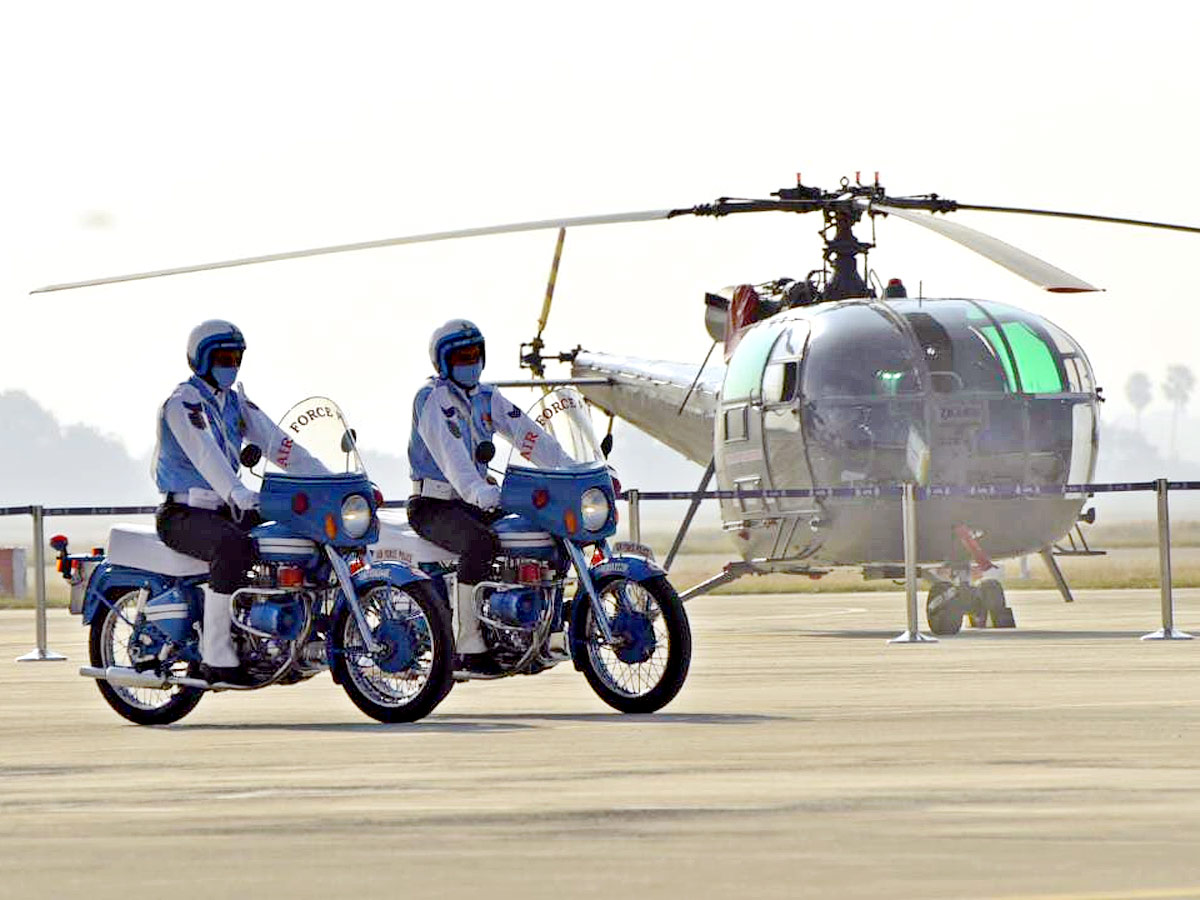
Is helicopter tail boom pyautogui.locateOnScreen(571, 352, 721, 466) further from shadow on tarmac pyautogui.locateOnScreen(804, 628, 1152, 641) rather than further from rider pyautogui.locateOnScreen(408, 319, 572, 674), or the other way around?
rider pyautogui.locateOnScreen(408, 319, 572, 674)

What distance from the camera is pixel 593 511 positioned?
13.7m

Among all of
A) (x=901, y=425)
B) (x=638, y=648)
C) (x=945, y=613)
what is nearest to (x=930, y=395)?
(x=901, y=425)

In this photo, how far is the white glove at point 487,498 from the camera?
13.6 m

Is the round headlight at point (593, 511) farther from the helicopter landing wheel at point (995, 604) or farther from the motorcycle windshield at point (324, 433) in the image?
the helicopter landing wheel at point (995, 604)

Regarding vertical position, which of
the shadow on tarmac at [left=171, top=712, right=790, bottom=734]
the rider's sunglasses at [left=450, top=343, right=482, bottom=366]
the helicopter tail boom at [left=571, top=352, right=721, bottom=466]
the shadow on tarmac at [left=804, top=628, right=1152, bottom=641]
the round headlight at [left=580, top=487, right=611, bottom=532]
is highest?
the helicopter tail boom at [left=571, top=352, right=721, bottom=466]

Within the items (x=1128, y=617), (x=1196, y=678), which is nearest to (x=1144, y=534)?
(x=1128, y=617)

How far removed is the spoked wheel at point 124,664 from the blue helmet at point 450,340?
76.6 inches

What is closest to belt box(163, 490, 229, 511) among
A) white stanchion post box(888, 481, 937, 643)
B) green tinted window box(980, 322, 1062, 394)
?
white stanchion post box(888, 481, 937, 643)

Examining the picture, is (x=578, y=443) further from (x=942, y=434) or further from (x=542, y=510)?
(x=942, y=434)

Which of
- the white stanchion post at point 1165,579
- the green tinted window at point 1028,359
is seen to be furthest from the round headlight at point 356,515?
the green tinted window at point 1028,359

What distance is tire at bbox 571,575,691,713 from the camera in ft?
43.9

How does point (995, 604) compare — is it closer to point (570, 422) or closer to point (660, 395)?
point (660, 395)

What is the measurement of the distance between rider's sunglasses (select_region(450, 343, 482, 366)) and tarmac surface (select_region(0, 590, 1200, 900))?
178 centimetres

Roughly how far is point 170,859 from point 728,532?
18.0 m
